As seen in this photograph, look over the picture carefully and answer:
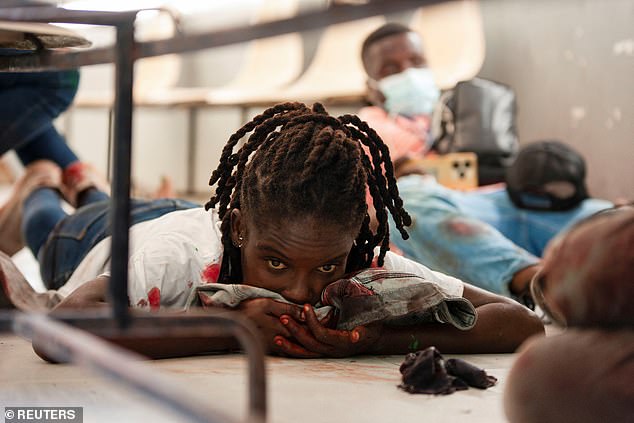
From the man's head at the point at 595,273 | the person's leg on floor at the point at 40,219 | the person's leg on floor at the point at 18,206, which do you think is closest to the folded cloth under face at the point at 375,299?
the man's head at the point at 595,273

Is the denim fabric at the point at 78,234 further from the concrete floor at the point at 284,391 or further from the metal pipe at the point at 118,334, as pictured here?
the metal pipe at the point at 118,334

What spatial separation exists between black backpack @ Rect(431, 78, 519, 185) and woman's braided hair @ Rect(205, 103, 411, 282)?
245 centimetres

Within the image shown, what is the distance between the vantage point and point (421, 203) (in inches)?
101

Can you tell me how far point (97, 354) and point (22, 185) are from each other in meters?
2.17

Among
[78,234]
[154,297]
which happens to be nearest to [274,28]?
[154,297]

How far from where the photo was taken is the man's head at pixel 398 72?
13.5 ft

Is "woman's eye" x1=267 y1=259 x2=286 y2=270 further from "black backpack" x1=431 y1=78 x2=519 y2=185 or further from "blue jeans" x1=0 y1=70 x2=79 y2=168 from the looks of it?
"black backpack" x1=431 y1=78 x2=519 y2=185

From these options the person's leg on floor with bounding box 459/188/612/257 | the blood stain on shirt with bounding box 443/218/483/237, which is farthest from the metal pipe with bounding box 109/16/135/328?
the person's leg on floor with bounding box 459/188/612/257

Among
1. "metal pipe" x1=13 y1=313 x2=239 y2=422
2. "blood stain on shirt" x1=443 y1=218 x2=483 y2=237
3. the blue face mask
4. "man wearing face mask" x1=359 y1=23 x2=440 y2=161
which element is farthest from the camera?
the blue face mask

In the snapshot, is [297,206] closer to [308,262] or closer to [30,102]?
Answer: [308,262]

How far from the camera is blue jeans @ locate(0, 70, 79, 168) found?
2.50m

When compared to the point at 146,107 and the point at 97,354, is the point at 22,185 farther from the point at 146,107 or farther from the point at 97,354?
the point at 146,107

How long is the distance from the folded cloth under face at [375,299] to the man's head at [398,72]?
2.47m

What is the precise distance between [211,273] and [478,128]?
2.89 meters
